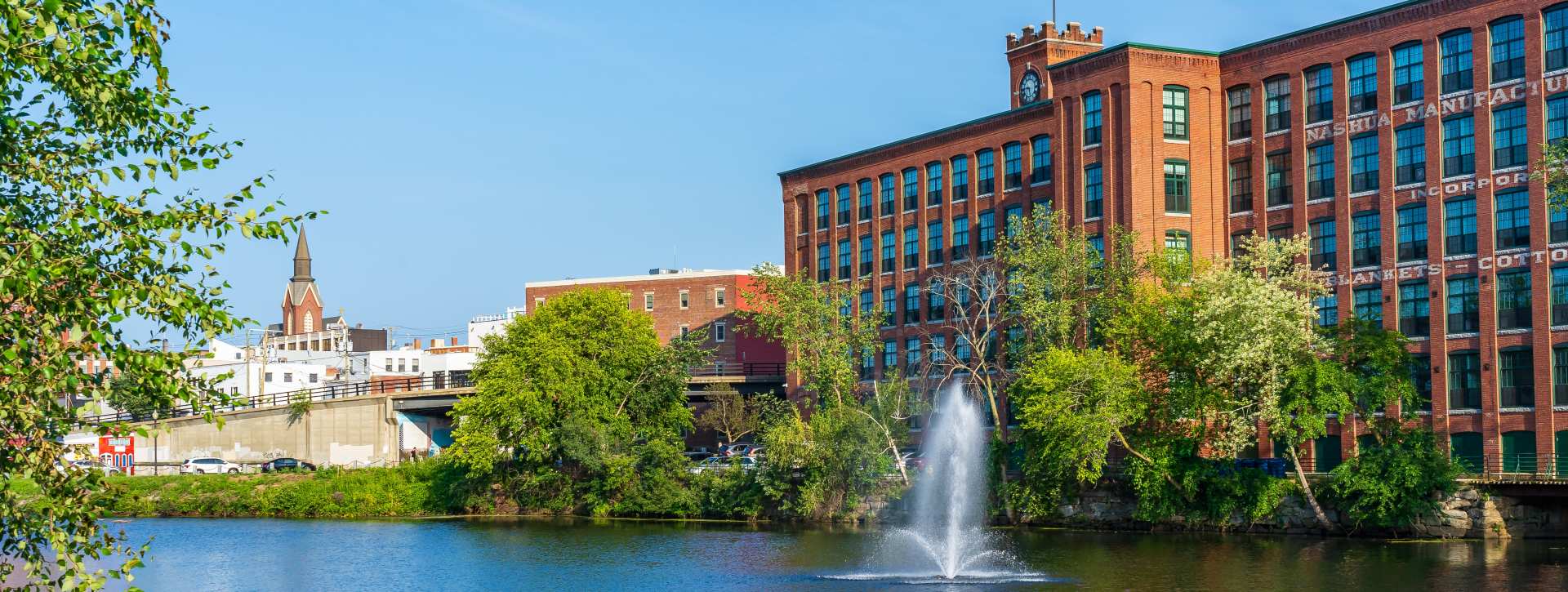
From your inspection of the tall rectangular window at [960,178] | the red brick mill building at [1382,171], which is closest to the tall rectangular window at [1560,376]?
the red brick mill building at [1382,171]

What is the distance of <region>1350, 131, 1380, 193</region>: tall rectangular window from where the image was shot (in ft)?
228

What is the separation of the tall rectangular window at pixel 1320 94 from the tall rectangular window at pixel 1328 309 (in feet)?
25.6

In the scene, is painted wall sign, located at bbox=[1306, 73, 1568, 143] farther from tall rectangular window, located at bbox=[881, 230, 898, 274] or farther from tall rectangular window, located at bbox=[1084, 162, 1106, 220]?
tall rectangular window, located at bbox=[881, 230, 898, 274]

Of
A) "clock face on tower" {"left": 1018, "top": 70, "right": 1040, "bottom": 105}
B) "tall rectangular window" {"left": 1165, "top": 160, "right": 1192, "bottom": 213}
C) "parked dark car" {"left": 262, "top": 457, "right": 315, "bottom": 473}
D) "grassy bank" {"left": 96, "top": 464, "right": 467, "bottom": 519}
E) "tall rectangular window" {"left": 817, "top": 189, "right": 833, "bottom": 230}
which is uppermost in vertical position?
"clock face on tower" {"left": 1018, "top": 70, "right": 1040, "bottom": 105}

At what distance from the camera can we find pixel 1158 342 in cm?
6169

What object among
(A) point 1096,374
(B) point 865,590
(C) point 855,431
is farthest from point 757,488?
(B) point 865,590

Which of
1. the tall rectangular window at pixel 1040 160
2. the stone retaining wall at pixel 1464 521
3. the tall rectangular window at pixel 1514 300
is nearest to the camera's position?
the stone retaining wall at pixel 1464 521

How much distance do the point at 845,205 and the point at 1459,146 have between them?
39918 millimetres

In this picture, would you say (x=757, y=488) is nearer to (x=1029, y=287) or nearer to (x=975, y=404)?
(x=975, y=404)

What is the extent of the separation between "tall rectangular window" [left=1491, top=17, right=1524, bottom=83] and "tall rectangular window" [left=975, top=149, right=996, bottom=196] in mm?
27635

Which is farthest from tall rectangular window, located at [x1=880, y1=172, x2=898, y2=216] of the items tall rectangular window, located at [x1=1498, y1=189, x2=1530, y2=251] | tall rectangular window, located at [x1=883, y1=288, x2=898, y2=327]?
tall rectangular window, located at [x1=1498, y1=189, x2=1530, y2=251]

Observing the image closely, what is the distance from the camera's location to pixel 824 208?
10000 cm

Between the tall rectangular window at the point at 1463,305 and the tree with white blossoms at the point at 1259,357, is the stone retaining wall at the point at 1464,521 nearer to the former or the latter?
the tree with white blossoms at the point at 1259,357

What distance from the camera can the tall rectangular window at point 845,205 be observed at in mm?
97438
